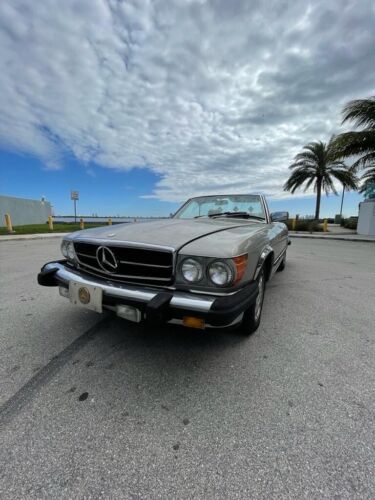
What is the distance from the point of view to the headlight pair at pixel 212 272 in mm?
1730

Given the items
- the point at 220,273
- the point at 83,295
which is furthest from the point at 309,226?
the point at 83,295

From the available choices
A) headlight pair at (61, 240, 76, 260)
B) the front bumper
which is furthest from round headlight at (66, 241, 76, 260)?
the front bumper

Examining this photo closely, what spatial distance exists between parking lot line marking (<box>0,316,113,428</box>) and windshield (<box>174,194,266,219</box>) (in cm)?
216

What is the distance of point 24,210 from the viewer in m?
21.7

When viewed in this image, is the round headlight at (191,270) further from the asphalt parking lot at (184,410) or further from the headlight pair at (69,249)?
the headlight pair at (69,249)

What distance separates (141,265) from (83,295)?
0.53m

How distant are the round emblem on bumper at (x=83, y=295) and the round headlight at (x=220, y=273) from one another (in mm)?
984

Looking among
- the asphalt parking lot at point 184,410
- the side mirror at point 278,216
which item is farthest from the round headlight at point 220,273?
the side mirror at point 278,216

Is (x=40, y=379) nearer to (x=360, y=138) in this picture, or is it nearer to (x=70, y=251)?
(x=70, y=251)

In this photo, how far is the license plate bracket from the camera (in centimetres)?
190

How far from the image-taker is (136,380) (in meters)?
1.83

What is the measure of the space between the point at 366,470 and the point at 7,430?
6.25 ft

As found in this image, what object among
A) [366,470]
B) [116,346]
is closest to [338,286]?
[366,470]

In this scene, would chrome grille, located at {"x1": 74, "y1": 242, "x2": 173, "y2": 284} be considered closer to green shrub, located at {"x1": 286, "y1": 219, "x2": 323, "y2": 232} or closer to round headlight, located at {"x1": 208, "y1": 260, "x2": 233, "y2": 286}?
round headlight, located at {"x1": 208, "y1": 260, "x2": 233, "y2": 286}
